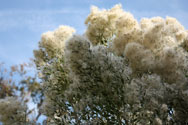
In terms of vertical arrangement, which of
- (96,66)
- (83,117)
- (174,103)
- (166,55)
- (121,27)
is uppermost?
(121,27)

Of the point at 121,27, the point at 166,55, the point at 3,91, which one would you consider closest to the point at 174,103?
the point at 166,55

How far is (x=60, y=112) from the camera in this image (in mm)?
5344

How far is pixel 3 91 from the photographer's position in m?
15.2

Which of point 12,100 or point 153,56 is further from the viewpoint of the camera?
point 12,100

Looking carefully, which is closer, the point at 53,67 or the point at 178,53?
the point at 178,53

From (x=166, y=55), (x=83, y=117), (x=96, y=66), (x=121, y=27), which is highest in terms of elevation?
(x=121, y=27)

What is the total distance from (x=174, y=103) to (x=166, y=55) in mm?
868

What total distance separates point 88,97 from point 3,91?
39.7ft

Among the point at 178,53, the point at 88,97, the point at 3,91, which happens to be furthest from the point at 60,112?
the point at 3,91

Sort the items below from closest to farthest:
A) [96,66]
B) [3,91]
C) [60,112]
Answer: [96,66] < [60,112] < [3,91]

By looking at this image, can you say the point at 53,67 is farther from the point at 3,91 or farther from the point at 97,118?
the point at 3,91

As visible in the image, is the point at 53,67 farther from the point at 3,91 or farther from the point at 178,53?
the point at 3,91

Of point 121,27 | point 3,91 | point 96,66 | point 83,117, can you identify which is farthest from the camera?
point 3,91

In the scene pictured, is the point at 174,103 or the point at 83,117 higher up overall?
the point at 174,103
